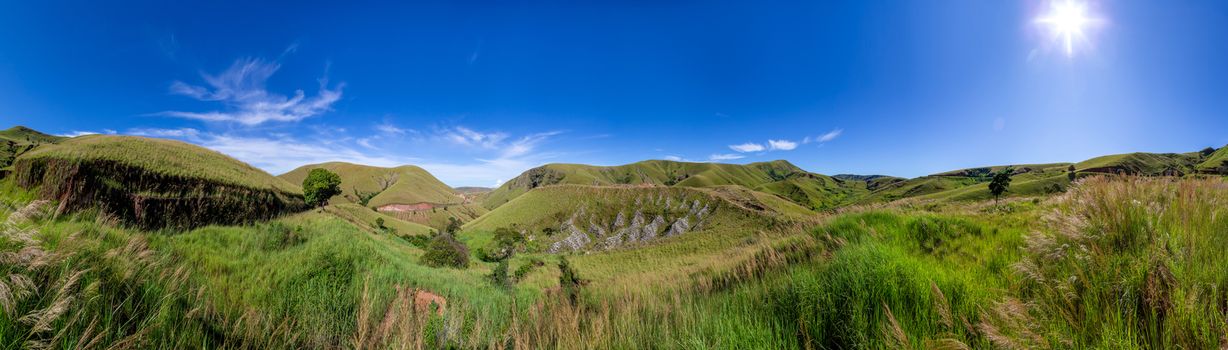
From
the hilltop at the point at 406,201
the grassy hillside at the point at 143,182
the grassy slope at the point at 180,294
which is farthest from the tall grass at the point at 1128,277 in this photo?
the hilltop at the point at 406,201

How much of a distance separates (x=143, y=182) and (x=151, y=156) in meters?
0.93

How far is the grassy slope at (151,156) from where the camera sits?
5.14 metres

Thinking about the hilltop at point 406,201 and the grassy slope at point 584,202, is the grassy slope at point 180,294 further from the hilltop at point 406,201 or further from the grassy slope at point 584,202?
the hilltop at point 406,201

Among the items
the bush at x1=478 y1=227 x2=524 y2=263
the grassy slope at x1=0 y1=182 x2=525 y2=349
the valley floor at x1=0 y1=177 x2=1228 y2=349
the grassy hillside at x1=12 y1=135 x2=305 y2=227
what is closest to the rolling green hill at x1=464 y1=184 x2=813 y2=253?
the bush at x1=478 y1=227 x2=524 y2=263

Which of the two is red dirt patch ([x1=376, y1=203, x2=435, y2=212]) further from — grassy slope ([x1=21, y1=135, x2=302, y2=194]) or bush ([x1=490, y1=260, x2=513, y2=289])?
grassy slope ([x1=21, y1=135, x2=302, y2=194])

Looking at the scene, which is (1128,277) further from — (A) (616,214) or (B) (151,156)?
(A) (616,214)

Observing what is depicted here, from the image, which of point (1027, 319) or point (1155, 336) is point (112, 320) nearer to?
point (1027, 319)

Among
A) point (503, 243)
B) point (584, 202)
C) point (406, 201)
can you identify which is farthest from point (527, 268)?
point (406, 201)

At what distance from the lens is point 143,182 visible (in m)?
5.51

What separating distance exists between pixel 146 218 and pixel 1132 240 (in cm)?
1081

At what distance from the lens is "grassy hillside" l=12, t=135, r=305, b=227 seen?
462cm

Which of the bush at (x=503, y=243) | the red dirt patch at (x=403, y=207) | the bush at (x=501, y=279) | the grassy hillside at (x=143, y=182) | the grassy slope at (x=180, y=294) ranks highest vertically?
the grassy hillside at (x=143, y=182)

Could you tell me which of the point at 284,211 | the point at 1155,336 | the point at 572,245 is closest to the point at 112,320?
the point at 1155,336

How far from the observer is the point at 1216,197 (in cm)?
326
